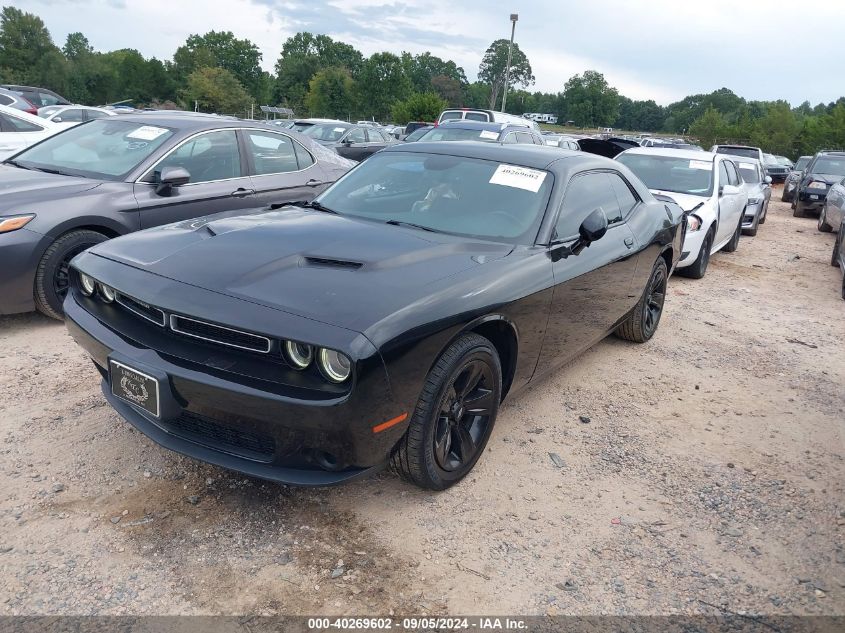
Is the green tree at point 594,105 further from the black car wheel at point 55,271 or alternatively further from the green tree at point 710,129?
the black car wheel at point 55,271

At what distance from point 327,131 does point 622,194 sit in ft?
40.5

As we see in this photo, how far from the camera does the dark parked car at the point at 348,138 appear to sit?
15.0 metres

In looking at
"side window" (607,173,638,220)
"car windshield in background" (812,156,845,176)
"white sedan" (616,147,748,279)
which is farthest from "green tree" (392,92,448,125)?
"side window" (607,173,638,220)

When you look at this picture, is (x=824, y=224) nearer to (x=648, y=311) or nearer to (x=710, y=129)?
(x=648, y=311)

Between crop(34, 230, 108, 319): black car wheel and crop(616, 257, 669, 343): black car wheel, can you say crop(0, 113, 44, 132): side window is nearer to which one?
crop(34, 230, 108, 319): black car wheel

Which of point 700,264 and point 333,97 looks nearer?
point 700,264

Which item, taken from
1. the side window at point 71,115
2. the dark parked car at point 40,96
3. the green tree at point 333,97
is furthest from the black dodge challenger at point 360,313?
the green tree at point 333,97

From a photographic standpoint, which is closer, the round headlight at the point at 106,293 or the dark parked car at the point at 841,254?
the round headlight at the point at 106,293

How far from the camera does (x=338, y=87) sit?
6475 cm

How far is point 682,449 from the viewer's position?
3.75 m

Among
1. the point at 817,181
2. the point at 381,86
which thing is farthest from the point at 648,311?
the point at 381,86

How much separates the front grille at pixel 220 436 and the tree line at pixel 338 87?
122 ft

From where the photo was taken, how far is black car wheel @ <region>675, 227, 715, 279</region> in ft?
26.7

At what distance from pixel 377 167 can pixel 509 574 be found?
104 inches
